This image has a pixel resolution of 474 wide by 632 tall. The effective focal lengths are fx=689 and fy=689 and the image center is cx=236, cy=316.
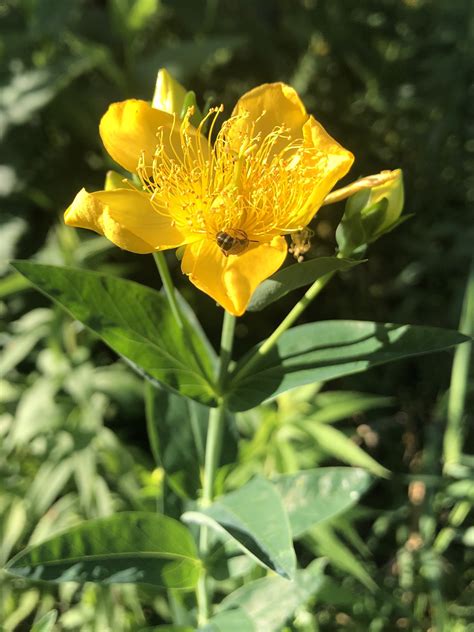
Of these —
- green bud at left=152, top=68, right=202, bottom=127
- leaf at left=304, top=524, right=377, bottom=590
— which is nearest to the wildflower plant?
green bud at left=152, top=68, right=202, bottom=127

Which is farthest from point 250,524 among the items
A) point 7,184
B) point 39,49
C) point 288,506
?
point 39,49

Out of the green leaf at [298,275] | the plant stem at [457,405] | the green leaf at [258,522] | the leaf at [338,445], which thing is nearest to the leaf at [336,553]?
the leaf at [338,445]

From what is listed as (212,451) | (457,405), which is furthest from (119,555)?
(457,405)

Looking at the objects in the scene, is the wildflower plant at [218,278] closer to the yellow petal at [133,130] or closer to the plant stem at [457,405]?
the yellow petal at [133,130]

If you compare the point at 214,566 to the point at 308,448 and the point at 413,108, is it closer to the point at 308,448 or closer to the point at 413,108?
the point at 308,448

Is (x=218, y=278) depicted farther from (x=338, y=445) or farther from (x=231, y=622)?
(x=338, y=445)

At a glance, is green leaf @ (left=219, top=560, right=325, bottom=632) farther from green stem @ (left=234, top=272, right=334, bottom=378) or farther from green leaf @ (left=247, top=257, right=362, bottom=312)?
green leaf @ (left=247, top=257, right=362, bottom=312)
